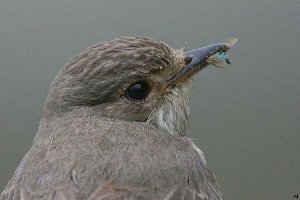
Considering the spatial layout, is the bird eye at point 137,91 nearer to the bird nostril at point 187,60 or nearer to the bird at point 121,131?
the bird at point 121,131

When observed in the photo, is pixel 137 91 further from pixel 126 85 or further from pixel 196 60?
pixel 196 60

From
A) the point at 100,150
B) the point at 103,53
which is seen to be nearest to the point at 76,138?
the point at 100,150

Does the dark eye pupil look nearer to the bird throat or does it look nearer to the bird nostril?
the bird throat

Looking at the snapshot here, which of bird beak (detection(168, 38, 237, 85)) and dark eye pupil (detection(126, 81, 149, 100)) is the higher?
bird beak (detection(168, 38, 237, 85))

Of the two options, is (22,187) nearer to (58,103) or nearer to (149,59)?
(58,103)

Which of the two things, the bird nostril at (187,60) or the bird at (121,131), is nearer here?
the bird at (121,131)

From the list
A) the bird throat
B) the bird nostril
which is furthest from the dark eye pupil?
the bird nostril

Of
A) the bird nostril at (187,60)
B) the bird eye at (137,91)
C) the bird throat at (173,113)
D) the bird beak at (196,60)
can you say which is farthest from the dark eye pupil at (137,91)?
the bird nostril at (187,60)

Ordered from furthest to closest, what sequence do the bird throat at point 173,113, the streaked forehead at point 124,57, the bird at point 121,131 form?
the bird throat at point 173,113 → the streaked forehead at point 124,57 → the bird at point 121,131
